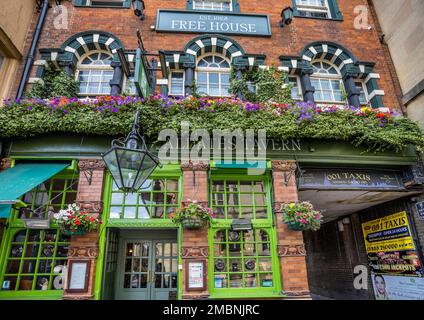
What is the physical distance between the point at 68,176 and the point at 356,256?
31.3 ft

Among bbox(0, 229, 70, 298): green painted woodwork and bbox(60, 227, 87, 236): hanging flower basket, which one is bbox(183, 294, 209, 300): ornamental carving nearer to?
bbox(60, 227, 87, 236): hanging flower basket

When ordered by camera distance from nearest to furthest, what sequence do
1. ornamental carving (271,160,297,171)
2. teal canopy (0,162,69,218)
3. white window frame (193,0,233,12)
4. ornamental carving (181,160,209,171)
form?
1. teal canopy (0,162,69,218)
2. ornamental carving (181,160,209,171)
3. ornamental carving (271,160,297,171)
4. white window frame (193,0,233,12)

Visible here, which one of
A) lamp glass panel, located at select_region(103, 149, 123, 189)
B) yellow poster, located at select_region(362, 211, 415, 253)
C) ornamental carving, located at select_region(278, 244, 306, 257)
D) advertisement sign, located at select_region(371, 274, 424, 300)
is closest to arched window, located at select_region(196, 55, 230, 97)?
ornamental carving, located at select_region(278, 244, 306, 257)

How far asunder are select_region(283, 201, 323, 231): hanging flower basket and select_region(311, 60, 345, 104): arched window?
3840mm

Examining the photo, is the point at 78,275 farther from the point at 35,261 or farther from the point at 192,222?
the point at 192,222

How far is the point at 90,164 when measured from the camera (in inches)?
247

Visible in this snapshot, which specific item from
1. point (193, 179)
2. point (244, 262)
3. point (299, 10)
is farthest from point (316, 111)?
point (299, 10)

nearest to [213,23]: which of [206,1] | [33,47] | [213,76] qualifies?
[206,1]

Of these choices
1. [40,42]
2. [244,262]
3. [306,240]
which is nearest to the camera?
[244,262]

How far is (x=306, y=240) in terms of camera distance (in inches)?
554

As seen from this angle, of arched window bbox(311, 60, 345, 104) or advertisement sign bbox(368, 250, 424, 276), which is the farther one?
arched window bbox(311, 60, 345, 104)

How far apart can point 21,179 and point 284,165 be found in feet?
18.8

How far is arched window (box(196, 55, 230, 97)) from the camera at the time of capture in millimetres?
8031

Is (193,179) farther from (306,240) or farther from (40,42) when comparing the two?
(306,240)
